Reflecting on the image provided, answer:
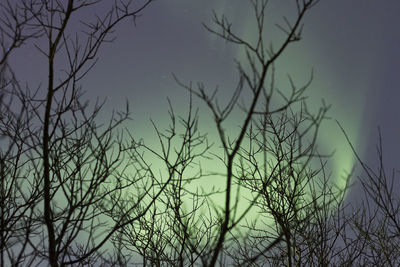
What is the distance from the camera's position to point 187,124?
3.87 m

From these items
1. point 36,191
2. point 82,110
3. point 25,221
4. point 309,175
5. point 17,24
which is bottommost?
point 25,221

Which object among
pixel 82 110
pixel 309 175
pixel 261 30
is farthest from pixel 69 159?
pixel 309 175

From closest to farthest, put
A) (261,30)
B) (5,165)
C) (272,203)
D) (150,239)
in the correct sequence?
(261,30)
(5,165)
(272,203)
(150,239)

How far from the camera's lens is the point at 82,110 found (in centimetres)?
411

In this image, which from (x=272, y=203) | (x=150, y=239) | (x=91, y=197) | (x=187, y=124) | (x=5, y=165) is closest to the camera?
(x=91, y=197)

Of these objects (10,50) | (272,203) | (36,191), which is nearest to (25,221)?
(36,191)

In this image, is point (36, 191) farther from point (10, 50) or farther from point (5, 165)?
point (10, 50)

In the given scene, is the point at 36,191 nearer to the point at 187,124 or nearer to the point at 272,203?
the point at 187,124

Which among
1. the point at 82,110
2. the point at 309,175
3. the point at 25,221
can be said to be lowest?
the point at 25,221

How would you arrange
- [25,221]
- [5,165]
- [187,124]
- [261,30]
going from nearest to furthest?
[261,30], [187,124], [25,221], [5,165]

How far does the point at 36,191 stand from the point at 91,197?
51.8 inches

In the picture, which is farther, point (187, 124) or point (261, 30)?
point (187, 124)

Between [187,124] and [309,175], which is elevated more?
[309,175]

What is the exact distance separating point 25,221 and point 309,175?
4553 millimetres
